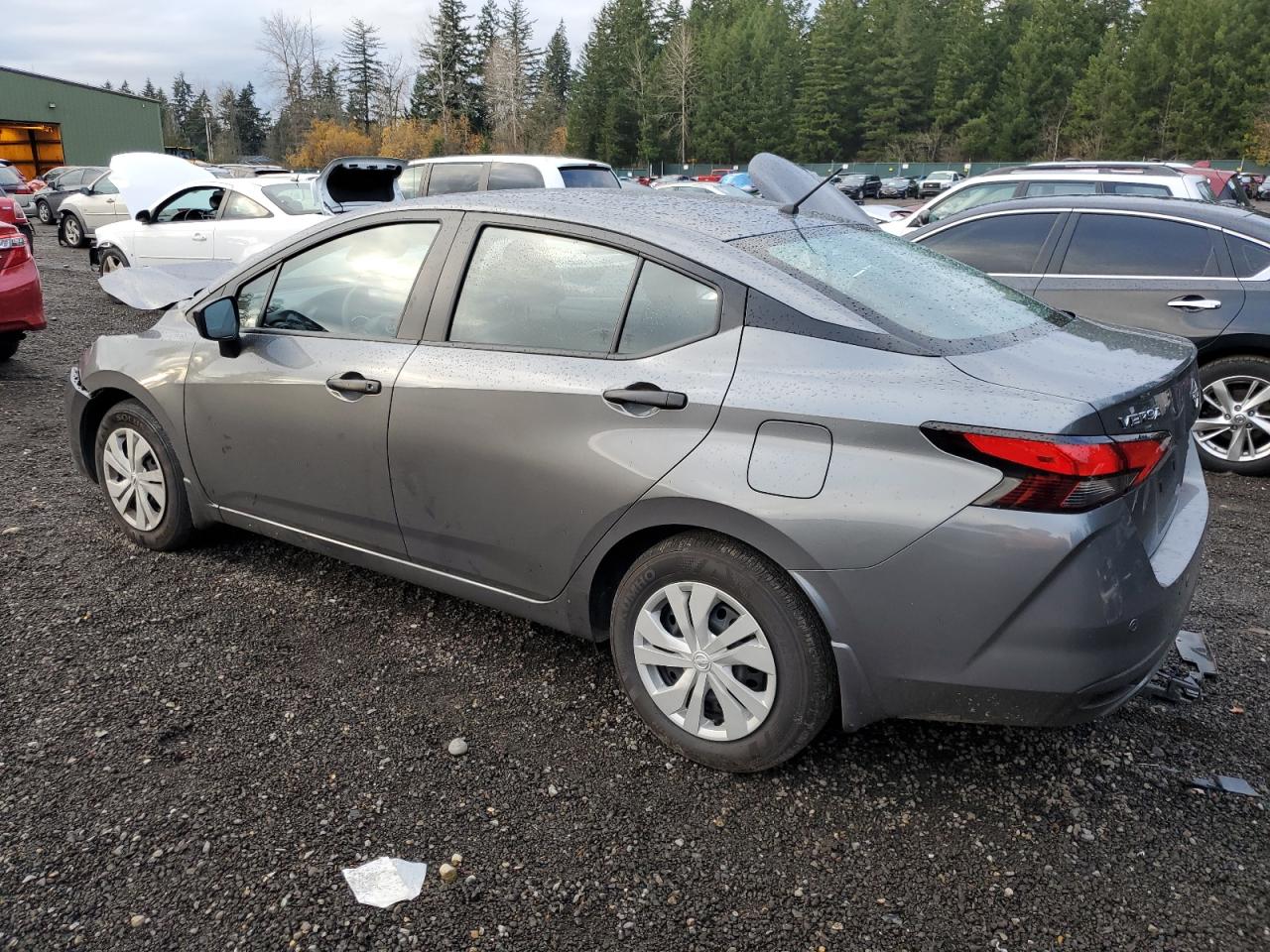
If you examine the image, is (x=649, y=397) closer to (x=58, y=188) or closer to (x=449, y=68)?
(x=58, y=188)

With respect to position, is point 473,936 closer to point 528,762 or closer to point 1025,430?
point 528,762

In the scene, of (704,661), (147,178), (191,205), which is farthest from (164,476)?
(147,178)

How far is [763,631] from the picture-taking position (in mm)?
2566

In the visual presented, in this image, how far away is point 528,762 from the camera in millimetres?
2855

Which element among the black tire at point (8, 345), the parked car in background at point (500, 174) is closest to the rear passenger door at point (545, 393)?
the black tire at point (8, 345)

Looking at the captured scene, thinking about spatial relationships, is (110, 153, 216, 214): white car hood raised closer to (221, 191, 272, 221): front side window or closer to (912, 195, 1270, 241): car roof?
(221, 191, 272, 221): front side window

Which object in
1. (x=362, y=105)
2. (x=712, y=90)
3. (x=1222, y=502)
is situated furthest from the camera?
(x=362, y=105)

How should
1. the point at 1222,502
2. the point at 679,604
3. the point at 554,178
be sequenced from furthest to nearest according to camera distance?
the point at 554,178 < the point at 1222,502 < the point at 679,604

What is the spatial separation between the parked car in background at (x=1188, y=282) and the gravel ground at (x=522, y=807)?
8.63 ft

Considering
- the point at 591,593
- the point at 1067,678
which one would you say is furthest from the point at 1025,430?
the point at 591,593

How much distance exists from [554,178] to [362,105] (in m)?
93.2

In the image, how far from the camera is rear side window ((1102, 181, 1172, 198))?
35.5ft

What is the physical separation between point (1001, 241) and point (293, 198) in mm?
7469

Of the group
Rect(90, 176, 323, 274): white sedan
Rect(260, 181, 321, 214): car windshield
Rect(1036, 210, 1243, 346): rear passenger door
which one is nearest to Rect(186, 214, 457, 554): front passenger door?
Rect(1036, 210, 1243, 346): rear passenger door
